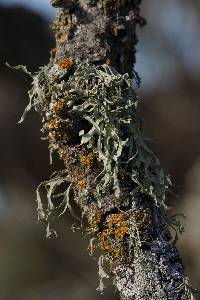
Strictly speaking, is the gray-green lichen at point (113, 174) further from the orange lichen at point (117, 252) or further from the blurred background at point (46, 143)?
the blurred background at point (46, 143)

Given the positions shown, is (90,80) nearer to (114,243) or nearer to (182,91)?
(114,243)

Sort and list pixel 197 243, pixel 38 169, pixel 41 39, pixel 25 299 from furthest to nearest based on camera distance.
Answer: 1. pixel 25 299
2. pixel 197 243
3. pixel 38 169
4. pixel 41 39

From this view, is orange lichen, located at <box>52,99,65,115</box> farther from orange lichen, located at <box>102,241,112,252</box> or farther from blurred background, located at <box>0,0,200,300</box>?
blurred background, located at <box>0,0,200,300</box>

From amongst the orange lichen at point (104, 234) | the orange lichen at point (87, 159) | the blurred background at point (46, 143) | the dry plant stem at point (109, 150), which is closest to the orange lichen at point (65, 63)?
the dry plant stem at point (109, 150)

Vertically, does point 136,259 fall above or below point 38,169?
below

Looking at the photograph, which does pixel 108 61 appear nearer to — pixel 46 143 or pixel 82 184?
pixel 82 184

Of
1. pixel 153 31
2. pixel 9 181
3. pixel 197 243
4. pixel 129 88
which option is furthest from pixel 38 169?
pixel 129 88

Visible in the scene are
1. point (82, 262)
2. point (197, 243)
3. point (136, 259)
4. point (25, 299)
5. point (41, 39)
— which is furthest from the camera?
point (25, 299)
